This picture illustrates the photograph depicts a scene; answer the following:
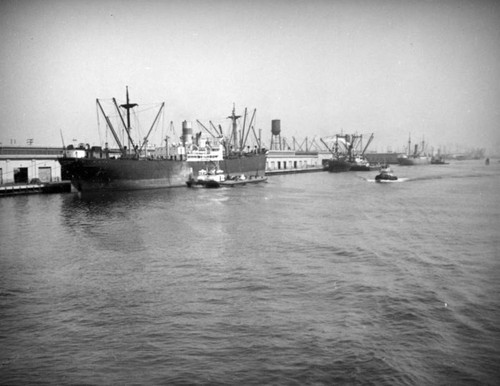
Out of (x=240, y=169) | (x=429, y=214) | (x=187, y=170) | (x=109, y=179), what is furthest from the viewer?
(x=240, y=169)

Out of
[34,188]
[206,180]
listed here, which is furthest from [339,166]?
[34,188]

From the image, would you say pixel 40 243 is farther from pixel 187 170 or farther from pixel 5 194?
pixel 187 170

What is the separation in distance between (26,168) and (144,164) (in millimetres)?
19019

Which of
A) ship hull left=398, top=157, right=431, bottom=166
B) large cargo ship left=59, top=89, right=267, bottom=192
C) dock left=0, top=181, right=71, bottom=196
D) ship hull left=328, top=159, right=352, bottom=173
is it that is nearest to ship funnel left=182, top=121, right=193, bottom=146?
large cargo ship left=59, top=89, right=267, bottom=192

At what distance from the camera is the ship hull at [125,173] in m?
57.8

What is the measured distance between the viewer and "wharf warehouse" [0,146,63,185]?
62.8m

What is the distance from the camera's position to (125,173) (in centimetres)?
6162

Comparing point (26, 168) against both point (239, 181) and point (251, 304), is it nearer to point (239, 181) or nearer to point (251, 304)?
point (239, 181)

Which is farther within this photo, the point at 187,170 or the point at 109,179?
the point at 187,170

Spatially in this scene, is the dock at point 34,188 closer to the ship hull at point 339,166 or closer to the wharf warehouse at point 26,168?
the wharf warehouse at point 26,168

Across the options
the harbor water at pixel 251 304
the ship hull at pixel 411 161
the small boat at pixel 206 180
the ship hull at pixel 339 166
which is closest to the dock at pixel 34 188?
the small boat at pixel 206 180

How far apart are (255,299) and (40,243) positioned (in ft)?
56.8

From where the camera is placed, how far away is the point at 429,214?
3800 cm

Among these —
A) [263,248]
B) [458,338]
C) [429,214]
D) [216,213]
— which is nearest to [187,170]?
[216,213]
